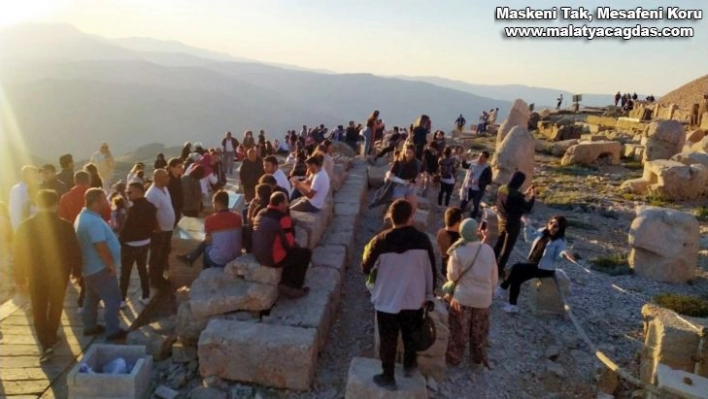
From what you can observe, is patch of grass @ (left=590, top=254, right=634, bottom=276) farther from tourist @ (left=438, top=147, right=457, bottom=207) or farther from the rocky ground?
tourist @ (left=438, top=147, right=457, bottom=207)

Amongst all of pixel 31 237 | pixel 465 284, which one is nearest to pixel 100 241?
pixel 31 237

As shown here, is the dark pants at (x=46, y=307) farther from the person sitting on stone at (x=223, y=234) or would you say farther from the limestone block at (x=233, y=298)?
the person sitting on stone at (x=223, y=234)

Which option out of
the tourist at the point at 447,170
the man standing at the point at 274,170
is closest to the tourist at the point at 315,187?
the man standing at the point at 274,170

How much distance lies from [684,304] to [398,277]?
18.7 feet

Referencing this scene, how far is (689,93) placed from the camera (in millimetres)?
49375

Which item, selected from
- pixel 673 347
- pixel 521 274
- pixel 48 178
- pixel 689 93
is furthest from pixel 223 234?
pixel 689 93

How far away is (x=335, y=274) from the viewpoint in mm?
7090

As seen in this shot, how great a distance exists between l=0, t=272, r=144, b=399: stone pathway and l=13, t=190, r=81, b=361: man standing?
0.64ft

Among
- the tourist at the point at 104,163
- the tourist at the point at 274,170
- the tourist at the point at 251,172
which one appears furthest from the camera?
the tourist at the point at 104,163

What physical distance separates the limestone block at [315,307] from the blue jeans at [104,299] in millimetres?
1916

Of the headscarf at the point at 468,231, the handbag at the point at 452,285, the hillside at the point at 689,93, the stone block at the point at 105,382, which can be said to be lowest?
the stone block at the point at 105,382

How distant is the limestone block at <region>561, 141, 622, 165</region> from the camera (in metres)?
20.7

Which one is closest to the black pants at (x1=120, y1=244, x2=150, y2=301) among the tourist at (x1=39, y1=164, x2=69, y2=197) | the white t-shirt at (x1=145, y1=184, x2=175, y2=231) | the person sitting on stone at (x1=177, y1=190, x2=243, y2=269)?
the white t-shirt at (x1=145, y1=184, x2=175, y2=231)

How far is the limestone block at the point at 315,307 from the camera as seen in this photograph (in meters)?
5.88
